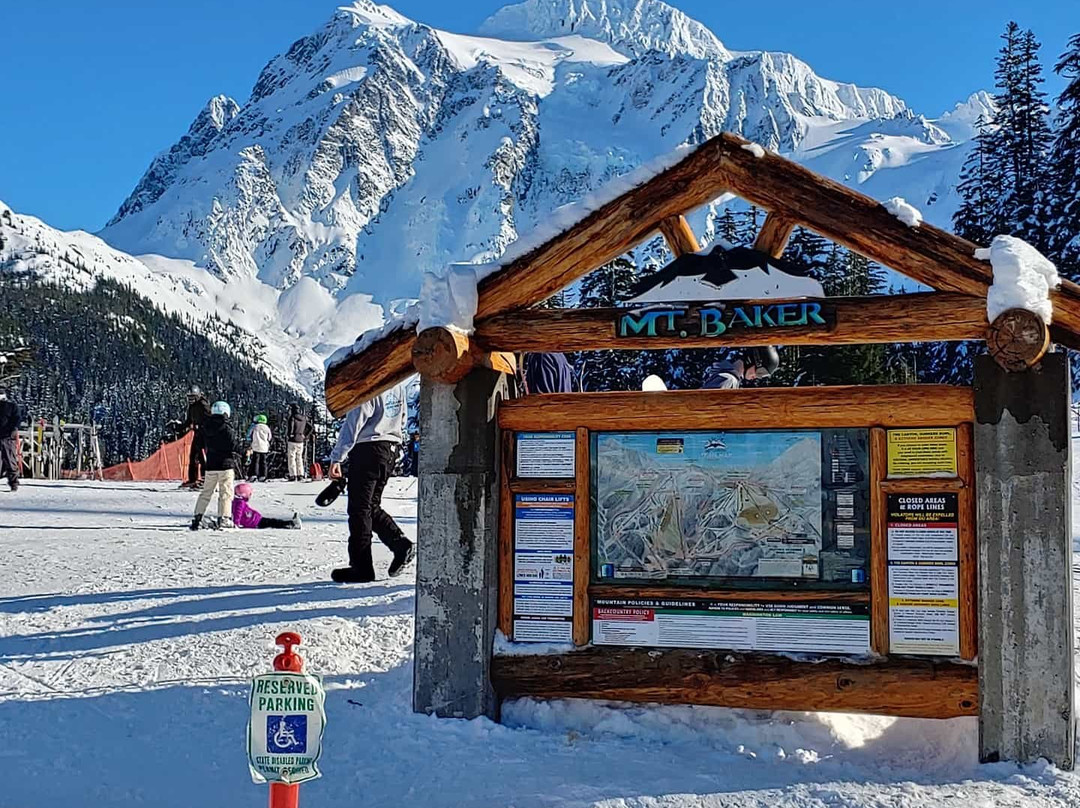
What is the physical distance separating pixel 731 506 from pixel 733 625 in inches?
22.3

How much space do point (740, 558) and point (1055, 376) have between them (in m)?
1.63

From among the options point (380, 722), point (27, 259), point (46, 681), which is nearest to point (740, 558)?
point (380, 722)

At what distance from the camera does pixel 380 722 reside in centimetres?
559

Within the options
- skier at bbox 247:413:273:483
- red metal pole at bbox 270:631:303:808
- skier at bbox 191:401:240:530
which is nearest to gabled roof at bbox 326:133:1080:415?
A: red metal pole at bbox 270:631:303:808

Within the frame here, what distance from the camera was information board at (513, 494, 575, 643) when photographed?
5.61 m

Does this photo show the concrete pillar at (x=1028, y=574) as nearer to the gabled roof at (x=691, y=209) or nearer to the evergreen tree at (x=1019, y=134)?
the gabled roof at (x=691, y=209)

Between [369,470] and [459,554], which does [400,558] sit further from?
[459,554]

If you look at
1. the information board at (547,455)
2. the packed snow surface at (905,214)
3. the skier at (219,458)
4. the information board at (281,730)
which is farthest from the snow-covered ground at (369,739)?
the skier at (219,458)

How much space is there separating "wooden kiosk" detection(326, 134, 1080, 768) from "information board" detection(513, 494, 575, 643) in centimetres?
1

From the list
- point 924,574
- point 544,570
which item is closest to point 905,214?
point 924,574

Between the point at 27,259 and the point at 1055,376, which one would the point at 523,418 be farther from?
the point at 27,259

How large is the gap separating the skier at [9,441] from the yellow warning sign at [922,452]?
16.8 m

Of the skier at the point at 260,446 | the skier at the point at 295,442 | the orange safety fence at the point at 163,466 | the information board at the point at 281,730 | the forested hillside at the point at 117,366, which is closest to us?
the information board at the point at 281,730

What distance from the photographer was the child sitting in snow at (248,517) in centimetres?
1351
